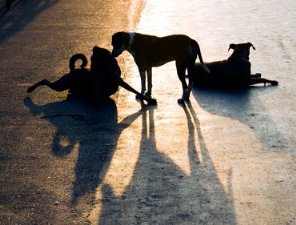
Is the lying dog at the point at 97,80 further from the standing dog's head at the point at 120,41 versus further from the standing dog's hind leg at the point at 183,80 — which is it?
the standing dog's hind leg at the point at 183,80

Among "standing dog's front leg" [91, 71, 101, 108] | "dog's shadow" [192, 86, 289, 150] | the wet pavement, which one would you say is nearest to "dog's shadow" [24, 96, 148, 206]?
the wet pavement

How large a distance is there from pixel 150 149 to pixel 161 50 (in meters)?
2.48

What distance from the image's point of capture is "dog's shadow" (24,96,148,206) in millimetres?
8109

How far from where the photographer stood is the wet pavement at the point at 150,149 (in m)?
7.15

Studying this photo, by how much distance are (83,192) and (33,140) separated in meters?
2.11

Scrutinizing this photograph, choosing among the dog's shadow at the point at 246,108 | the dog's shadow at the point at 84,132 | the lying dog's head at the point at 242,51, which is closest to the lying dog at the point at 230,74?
the lying dog's head at the point at 242,51

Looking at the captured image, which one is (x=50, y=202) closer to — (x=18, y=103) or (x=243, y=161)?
(x=243, y=161)

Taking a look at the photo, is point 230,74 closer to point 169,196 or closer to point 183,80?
point 183,80

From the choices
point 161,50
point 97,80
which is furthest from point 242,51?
point 97,80

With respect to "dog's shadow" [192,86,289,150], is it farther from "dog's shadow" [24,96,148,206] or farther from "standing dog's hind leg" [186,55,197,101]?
"dog's shadow" [24,96,148,206]

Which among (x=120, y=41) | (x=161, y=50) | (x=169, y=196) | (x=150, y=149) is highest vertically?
(x=120, y=41)

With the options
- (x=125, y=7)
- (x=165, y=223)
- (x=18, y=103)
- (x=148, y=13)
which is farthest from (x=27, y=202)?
(x=125, y=7)

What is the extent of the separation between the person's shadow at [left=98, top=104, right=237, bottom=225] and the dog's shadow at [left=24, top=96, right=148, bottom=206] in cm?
41

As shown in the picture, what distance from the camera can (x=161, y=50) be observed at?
10.9 meters
